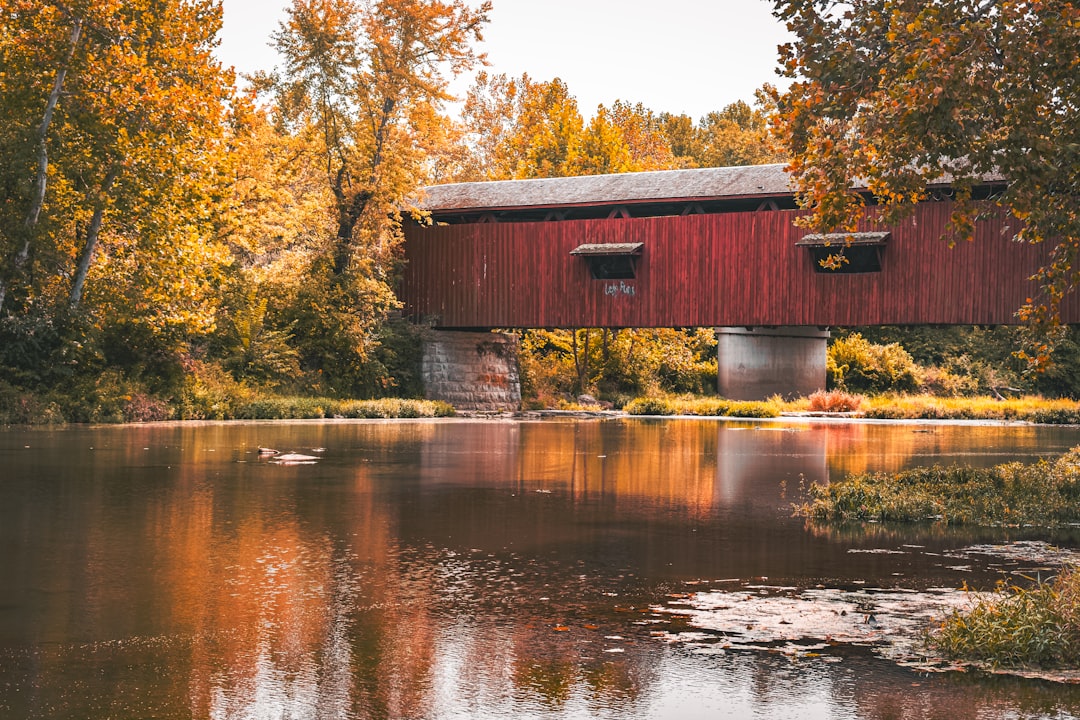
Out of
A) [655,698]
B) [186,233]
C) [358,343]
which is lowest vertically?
[655,698]

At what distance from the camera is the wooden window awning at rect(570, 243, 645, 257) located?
35719 millimetres

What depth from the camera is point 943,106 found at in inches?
375

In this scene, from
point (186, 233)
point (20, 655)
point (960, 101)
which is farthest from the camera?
point (186, 233)

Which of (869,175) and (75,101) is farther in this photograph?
(75,101)

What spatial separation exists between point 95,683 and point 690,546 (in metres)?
5.65

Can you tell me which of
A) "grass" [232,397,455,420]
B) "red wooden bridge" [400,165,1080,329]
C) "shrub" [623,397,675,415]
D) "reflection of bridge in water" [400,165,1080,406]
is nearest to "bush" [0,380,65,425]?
"grass" [232,397,455,420]

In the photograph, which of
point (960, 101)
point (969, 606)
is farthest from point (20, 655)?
point (960, 101)

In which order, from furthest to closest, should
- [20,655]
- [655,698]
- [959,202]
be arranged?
[959,202] < [20,655] < [655,698]

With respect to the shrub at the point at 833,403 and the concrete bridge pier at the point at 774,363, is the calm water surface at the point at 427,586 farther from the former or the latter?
the concrete bridge pier at the point at 774,363

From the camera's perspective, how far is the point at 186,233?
3078 cm

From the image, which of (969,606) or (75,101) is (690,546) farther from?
(75,101)

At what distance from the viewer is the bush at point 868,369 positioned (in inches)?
1960

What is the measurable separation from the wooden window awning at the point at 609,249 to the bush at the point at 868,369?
16826 mm

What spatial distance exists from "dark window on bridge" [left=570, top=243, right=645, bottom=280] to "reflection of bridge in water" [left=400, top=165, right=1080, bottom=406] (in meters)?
0.04
